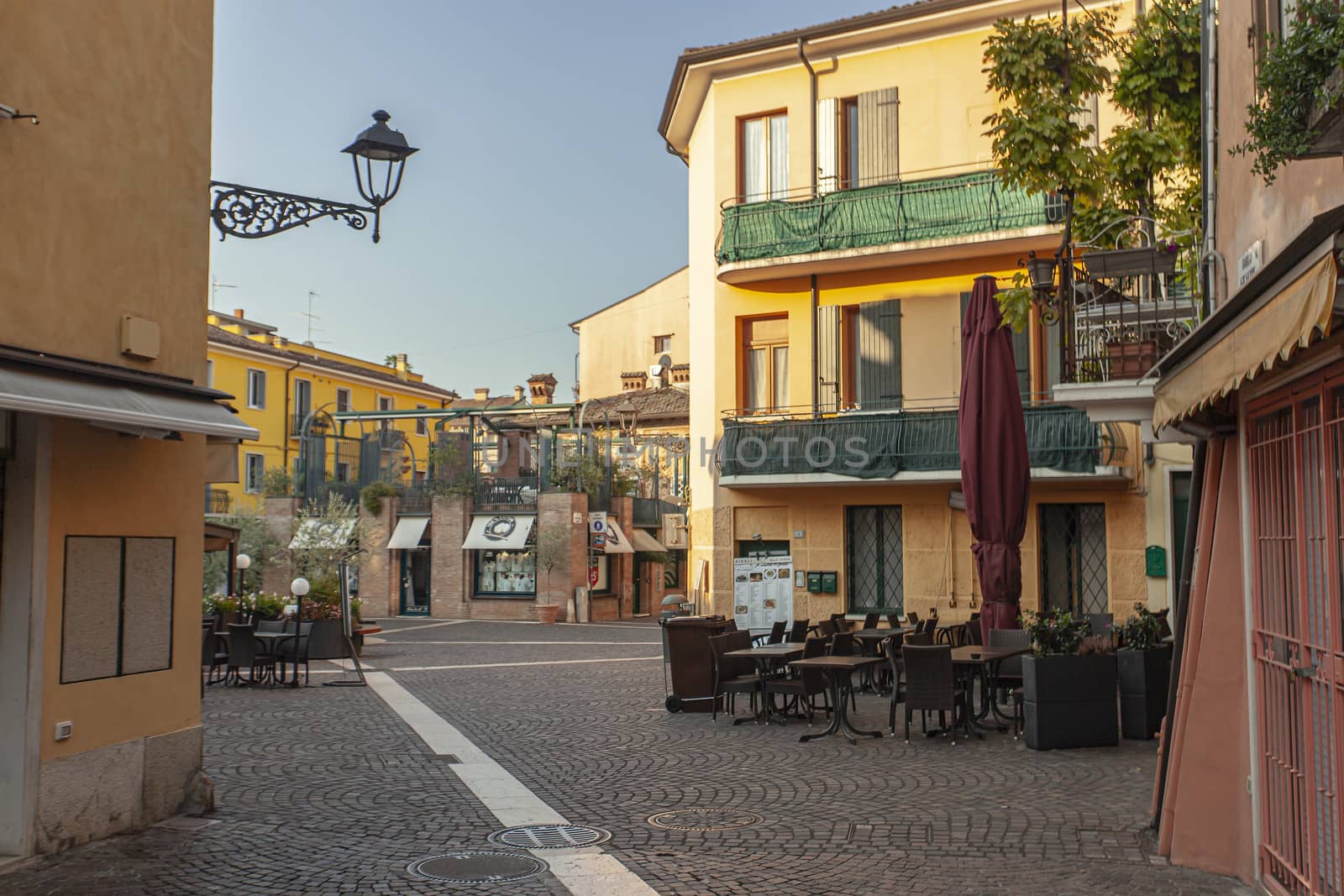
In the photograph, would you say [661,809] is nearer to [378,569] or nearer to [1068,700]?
[1068,700]

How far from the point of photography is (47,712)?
265 inches

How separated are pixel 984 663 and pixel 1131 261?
151 inches

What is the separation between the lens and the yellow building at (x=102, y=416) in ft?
21.6

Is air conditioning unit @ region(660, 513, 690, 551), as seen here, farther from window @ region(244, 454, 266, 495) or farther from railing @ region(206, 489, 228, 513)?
window @ region(244, 454, 266, 495)

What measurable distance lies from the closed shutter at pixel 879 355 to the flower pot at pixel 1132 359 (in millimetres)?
10399

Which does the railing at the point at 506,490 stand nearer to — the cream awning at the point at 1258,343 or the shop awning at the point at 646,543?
the shop awning at the point at 646,543

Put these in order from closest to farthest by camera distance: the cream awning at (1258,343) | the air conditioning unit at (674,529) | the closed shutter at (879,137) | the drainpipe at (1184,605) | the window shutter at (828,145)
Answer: the cream awning at (1258,343)
the drainpipe at (1184,605)
the closed shutter at (879,137)
the window shutter at (828,145)
the air conditioning unit at (674,529)

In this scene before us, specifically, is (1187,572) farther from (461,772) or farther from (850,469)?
(850,469)

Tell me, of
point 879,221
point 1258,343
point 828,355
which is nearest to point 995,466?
point 1258,343

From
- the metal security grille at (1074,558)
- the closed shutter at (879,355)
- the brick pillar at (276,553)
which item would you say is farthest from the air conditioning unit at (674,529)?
the metal security grille at (1074,558)

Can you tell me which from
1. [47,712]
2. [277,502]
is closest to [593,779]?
[47,712]

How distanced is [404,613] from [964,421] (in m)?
24.1

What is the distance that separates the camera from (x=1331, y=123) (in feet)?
12.8

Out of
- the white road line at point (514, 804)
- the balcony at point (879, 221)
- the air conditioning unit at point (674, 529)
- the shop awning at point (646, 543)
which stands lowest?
the white road line at point (514, 804)
